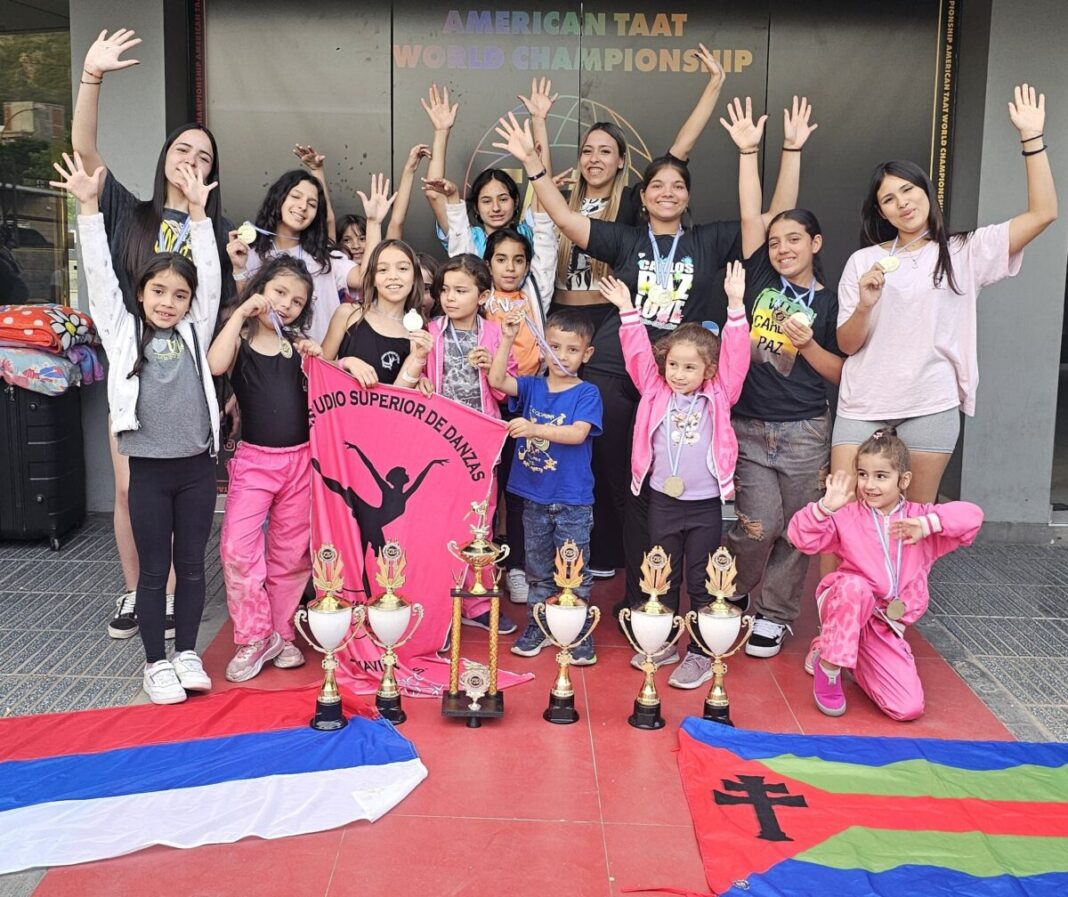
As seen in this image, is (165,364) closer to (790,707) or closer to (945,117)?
(790,707)

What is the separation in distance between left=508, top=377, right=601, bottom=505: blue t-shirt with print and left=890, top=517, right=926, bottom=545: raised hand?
1173 millimetres

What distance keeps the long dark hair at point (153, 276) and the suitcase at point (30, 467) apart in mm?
2157

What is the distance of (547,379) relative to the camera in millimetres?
4484

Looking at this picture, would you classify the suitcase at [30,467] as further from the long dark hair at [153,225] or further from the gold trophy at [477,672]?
the gold trophy at [477,672]

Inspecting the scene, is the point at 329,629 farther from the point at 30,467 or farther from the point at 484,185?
Result: the point at 30,467

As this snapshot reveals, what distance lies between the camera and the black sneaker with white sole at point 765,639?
4.54 m

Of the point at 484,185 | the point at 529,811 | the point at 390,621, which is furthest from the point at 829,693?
the point at 484,185

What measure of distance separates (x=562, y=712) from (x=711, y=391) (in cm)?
133

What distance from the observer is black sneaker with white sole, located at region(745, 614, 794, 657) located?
4.54 metres

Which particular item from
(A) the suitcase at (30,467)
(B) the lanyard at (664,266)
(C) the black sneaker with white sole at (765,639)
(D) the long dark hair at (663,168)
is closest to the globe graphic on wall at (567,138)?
(D) the long dark hair at (663,168)

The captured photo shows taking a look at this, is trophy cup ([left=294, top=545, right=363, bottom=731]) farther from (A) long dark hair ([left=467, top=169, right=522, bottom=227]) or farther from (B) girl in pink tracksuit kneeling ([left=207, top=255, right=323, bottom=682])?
(A) long dark hair ([left=467, top=169, right=522, bottom=227])

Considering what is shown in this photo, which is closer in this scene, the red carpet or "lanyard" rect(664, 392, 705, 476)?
the red carpet

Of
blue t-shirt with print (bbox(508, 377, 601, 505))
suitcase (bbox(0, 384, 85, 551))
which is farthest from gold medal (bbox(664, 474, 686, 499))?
suitcase (bbox(0, 384, 85, 551))

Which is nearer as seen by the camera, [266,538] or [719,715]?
[719,715]
